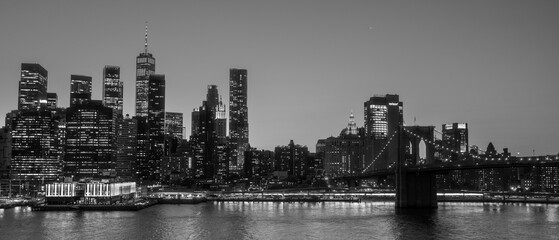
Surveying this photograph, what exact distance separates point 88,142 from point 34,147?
42.8ft

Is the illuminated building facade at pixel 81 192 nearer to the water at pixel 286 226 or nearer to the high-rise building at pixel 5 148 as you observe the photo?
the water at pixel 286 226

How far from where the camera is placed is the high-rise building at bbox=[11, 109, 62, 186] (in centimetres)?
15912

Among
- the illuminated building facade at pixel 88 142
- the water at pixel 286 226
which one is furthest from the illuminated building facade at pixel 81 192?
the illuminated building facade at pixel 88 142

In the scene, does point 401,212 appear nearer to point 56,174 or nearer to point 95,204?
point 95,204

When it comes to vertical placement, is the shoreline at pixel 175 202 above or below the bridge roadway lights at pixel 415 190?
below

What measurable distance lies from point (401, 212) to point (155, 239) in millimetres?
31279

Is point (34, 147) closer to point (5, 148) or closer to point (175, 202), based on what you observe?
point (5, 148)

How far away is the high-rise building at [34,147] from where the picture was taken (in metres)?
159

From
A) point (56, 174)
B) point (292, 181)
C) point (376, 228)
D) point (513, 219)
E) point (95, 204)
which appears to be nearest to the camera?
point (376, 228)

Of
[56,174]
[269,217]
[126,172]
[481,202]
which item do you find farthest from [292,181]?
[269,217]

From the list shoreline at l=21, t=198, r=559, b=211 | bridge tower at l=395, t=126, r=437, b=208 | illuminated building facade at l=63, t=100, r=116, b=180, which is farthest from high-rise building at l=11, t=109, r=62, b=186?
bridge tower at l=395, t=126, r=437, b=208

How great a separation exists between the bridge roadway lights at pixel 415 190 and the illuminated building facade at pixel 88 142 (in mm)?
102920

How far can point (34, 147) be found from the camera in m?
160

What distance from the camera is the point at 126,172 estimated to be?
18275 centimetres
